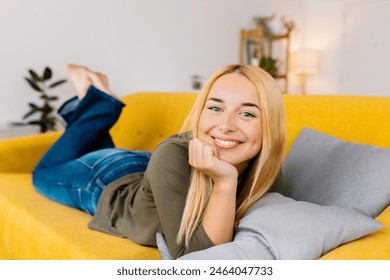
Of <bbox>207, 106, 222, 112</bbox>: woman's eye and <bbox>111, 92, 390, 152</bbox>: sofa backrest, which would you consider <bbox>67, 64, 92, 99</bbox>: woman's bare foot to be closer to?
<bbox>111, 92, 390, 152</bbox>: sofa backrest

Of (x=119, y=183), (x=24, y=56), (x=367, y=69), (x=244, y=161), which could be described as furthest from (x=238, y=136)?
(x=367, y=69)

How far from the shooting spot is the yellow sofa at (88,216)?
1.09 m

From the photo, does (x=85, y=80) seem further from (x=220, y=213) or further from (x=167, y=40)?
(x=167, y=40)

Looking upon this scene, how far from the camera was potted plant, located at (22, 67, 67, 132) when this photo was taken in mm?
3105

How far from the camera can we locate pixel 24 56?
320 centimetres

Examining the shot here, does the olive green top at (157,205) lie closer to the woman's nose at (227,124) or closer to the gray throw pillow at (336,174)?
Result: the woman's nose at (227,124)

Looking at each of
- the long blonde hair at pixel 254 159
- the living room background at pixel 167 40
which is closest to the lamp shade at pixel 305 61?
the living room background at pixel 167 40

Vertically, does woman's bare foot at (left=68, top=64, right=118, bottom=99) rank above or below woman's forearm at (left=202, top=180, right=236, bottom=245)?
above

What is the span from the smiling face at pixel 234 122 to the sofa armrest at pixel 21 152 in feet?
4.62

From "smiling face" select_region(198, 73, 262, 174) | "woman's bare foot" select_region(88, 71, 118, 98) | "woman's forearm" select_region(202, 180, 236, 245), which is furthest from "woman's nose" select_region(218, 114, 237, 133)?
"woman's bare foot" select_region(88, 71, 118, 98)

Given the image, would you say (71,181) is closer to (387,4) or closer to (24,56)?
(24,56)

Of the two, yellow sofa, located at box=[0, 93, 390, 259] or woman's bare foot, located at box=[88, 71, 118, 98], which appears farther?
woman's bare foot, located at box=[88, 71, 118, 98]

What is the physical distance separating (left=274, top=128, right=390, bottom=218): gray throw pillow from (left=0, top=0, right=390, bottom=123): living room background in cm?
255

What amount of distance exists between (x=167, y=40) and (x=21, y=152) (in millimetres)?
2372
